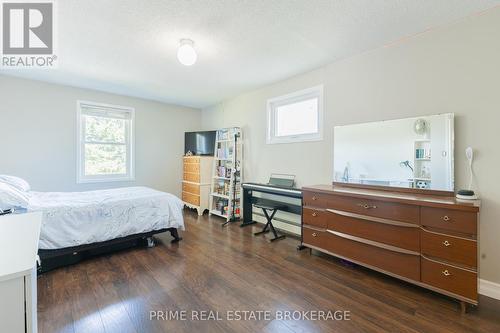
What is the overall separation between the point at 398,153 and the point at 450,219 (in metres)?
0.85

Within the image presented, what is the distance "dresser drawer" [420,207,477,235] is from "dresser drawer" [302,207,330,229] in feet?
2.94

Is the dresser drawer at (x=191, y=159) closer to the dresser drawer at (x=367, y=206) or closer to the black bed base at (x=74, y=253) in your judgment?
the black bed base at (x=74, y=253)

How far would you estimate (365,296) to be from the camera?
192 cm

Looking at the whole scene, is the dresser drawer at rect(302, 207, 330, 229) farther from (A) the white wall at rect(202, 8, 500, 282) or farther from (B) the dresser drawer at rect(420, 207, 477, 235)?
(B) the dresser drawer at rect(420, 207, 477, 235)

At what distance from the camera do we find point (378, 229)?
2.14 m

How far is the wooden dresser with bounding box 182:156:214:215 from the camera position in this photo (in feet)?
15.4

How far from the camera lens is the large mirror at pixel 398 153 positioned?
214 centimetres

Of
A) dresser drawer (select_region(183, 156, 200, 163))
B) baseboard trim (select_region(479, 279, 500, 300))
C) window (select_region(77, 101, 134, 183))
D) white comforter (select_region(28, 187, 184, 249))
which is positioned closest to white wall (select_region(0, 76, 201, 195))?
window (select_region(77, 101, 134, 183))

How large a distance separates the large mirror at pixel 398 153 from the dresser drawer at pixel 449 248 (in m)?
0.56

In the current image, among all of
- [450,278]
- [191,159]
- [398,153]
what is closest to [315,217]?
[398,153]

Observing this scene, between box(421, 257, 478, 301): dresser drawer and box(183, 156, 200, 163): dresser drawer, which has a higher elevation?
box(183, 156, 200, 163): dresser drawer

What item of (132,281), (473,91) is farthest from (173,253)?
(473,91)

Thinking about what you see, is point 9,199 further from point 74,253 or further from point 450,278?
point 450,278

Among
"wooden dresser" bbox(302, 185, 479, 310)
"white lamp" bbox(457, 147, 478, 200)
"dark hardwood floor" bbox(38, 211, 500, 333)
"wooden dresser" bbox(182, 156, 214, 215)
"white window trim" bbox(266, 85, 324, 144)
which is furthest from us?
"wooden dresser" bbox(182, 156, 214, 215)
